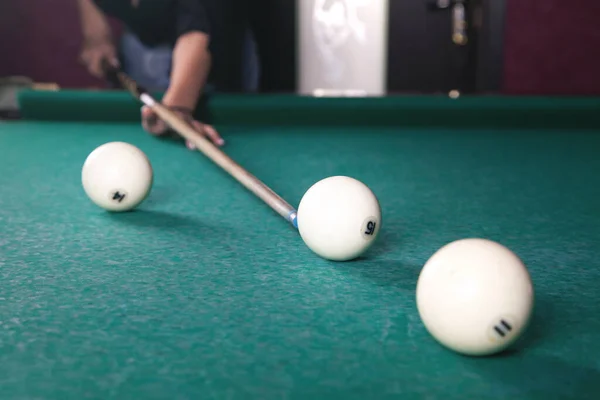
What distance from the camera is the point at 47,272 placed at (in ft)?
3.40

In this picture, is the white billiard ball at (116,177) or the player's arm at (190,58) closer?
the white billiard ball at (116,177)

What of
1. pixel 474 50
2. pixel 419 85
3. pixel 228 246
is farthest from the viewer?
pixel 419 85

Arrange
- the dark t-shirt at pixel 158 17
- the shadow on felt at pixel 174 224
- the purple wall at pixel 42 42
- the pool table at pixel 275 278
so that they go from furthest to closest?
the purple wall at pixel 42 42 → the dark t-shirt at pixel 158 17 → the shadow on felt at pixel 174 224 → the pool table at pixel 275 278

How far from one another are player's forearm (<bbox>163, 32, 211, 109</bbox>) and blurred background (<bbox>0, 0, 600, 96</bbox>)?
111 inches

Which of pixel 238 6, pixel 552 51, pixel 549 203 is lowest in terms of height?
pixel 549 203

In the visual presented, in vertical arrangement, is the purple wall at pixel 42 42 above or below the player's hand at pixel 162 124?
above

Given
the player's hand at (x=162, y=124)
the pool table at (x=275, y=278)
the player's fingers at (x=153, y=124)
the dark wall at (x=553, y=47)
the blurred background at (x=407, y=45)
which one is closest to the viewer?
the pool table at (x=275, y=278)

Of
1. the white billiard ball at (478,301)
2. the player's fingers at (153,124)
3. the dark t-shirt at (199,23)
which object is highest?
the dark t-shirt at (199,23)

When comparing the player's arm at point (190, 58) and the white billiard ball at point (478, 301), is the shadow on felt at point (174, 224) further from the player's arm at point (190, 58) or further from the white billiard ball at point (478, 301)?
the player's arm at point (190, 58)

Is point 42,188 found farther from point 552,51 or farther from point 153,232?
point 552,51

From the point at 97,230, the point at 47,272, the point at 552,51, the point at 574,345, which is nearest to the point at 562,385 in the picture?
the point at 574,345

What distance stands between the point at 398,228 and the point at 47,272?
28.0 inches

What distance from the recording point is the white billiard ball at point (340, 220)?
106 cm

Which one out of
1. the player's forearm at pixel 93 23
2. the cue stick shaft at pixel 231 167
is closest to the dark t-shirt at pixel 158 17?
the player's forearm at pixel 93 23
